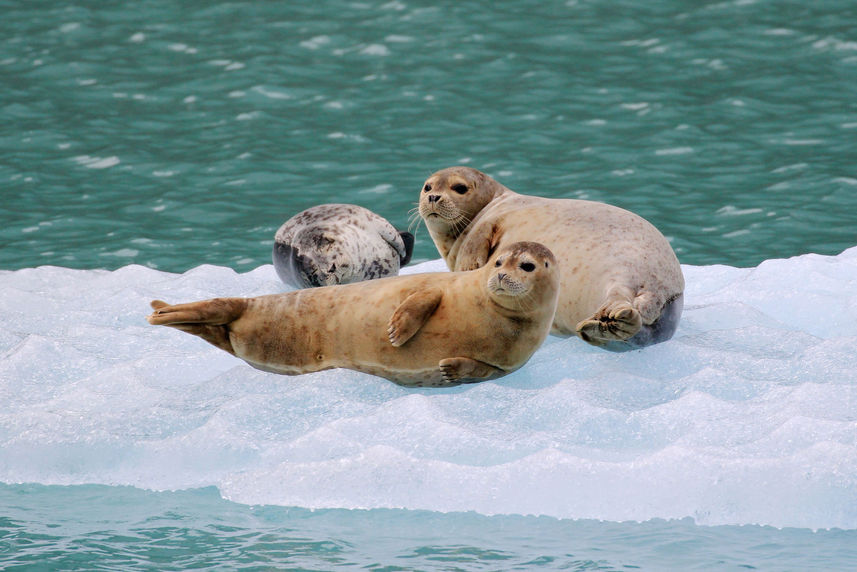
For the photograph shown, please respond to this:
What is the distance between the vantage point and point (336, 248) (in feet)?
20.2

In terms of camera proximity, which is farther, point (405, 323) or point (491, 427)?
point (405, 323)

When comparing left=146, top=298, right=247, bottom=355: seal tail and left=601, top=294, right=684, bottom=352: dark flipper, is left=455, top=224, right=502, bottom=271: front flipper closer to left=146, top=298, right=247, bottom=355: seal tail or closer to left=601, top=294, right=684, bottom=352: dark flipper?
left=601, top=294, right=684, bottom=352: dark flipper

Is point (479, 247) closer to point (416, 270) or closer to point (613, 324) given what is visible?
point (613, 324)

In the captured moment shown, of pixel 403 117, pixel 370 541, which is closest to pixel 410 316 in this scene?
pixel 370 541

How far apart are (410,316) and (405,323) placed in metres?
0.03

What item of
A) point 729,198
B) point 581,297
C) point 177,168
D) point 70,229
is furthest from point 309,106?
point 581,297

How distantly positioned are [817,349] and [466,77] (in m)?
8.29

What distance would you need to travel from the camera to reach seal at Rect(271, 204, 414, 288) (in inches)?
241

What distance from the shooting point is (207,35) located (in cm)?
1401

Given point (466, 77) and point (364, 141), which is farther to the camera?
point (466, 77)

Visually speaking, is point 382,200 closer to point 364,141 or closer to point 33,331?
point 364,141

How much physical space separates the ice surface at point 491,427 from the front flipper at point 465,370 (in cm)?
5

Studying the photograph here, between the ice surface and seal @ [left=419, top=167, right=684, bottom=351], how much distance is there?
17 centimetres

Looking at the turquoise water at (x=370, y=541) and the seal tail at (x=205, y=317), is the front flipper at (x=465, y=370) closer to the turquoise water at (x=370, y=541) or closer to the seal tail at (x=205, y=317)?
the turquoise water at (x=370, y=541)
